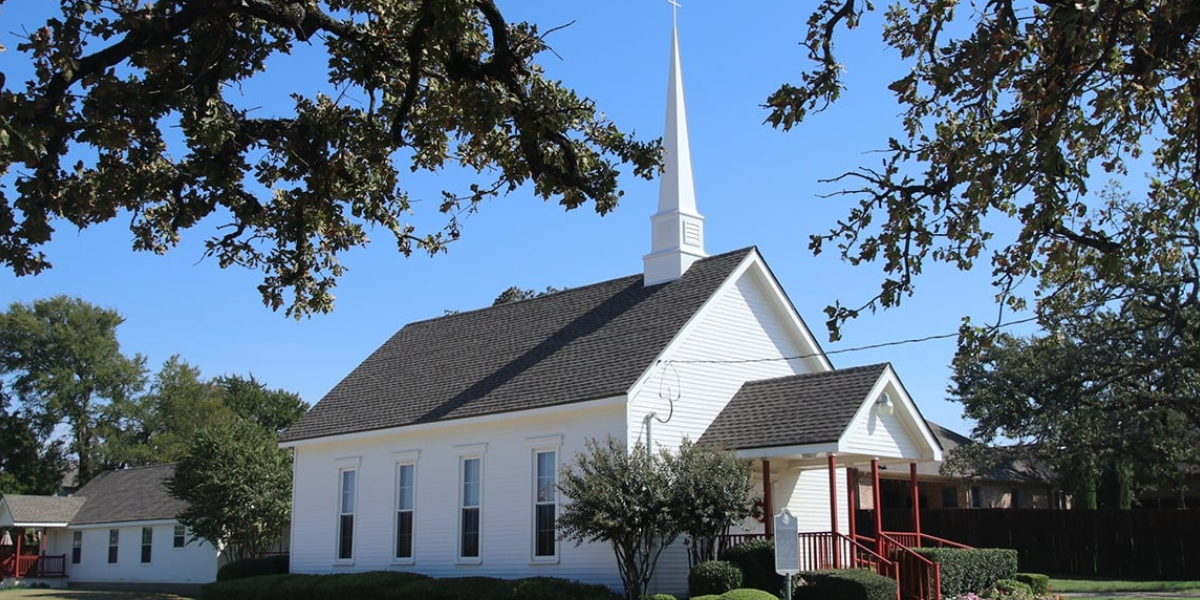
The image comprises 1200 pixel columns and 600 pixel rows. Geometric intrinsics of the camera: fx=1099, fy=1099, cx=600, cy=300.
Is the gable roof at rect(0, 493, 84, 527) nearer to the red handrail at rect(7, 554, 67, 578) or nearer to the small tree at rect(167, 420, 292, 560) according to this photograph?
the red handrail at rect(7, 554, 67, 578)

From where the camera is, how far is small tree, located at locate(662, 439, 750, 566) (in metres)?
20.3

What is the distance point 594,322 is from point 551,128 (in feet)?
53.6

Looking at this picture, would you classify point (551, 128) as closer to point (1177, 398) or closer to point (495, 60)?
point (495, 60)

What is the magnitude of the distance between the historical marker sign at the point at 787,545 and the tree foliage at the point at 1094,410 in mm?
14630

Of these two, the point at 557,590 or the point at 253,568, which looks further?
the point at 253,568

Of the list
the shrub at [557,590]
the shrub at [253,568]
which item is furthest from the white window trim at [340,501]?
the shrub at [557,590]

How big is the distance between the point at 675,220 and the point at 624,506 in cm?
930

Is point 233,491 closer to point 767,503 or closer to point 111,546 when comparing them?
point 111,546

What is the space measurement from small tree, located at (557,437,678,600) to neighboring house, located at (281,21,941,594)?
125 cm

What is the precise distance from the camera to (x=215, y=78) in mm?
11172

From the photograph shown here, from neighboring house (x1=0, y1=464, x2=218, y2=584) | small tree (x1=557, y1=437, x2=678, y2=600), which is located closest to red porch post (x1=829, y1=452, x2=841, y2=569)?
small tree (x1=557, y1=437, x2=678, y2=600)

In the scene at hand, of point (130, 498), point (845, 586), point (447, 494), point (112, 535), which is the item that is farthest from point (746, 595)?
point (130, 498)

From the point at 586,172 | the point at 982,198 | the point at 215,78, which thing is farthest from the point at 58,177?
the point at 982,198

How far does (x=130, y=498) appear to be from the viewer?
4725 centimetres
